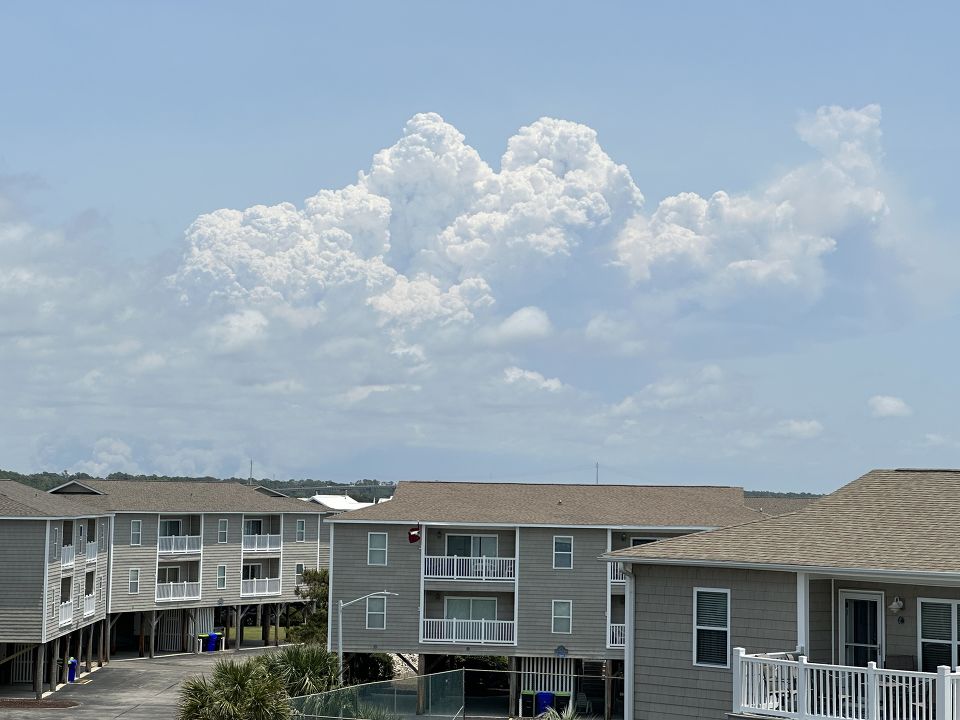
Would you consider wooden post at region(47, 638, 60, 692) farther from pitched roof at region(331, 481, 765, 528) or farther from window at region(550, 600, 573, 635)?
window at region(550, 600, 573, 635)

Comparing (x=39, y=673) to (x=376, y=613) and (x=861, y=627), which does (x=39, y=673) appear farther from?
(x=861, y=627)

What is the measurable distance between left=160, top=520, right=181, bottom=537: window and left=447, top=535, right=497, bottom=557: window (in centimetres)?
2107

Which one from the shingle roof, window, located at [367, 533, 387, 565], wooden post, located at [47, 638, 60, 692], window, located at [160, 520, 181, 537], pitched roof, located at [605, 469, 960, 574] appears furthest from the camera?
window, located at [160, 520, 181, 537]

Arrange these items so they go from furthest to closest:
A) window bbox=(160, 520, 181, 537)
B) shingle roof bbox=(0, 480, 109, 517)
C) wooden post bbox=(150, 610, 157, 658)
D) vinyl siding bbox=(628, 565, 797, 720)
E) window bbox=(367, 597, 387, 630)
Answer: window bbox=(160, 520, 181, 537)
wooden post bbox=(150, 610, 157, 658)
window bbox=(367, 597, 387, 630)
shingle roof bbox=(0, 480, 109, 517)
vinyl siding bbox=(628, 565, 797, 720)

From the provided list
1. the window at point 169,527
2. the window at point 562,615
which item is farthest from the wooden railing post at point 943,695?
the window at point 169,527

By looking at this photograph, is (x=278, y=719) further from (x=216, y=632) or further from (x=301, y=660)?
(x=216, y=632)

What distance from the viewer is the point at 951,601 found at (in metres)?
25.1

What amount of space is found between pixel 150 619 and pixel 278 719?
1636 inches

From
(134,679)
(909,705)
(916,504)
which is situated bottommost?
(134,679)

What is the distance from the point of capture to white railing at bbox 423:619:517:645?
2135 inches

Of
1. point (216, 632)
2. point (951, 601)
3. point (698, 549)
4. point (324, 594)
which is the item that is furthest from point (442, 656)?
point (951, 601)

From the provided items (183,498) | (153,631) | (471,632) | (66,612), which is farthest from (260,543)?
(471,632)

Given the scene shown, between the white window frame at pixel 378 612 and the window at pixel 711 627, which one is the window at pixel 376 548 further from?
the window at pixel 711 627

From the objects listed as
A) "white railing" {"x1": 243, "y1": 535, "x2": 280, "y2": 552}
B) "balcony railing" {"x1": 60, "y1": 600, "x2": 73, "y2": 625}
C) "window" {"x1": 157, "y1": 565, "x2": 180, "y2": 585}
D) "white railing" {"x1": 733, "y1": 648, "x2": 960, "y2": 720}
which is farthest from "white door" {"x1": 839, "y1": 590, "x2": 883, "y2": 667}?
"white railing" {"x1": 243, "y1": 535, "x2": 280, "y2": 552}
